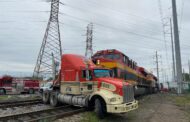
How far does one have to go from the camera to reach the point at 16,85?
39750mm

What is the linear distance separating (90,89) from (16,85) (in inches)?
1129

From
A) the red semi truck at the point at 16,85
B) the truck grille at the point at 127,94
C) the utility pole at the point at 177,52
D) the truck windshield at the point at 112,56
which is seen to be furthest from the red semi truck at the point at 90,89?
the red semi truck at the point at 16,85

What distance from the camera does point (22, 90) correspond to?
1598 inches

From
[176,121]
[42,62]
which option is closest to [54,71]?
[176,121]

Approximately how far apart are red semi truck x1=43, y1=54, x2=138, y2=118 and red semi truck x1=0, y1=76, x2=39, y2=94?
20.7m

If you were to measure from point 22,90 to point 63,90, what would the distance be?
87.3 ft

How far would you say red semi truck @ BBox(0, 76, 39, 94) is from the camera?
36469mm

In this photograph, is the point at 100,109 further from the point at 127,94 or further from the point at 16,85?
the point at 16,85

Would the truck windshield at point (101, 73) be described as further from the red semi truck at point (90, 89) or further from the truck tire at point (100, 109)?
the truck tire at point (100, 109)

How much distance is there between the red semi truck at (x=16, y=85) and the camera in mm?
36469

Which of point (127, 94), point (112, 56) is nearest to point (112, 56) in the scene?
point (112, 56)

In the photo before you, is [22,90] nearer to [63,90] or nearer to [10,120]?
[63,90]

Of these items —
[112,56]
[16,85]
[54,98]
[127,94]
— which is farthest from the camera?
[16,85]

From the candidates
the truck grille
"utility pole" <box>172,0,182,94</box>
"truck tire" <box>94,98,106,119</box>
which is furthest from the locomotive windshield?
"utility pole" <box>172,0,182,94</box>
